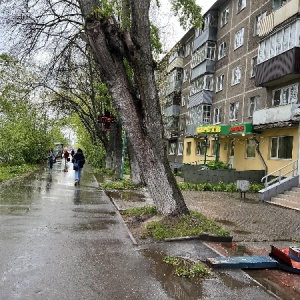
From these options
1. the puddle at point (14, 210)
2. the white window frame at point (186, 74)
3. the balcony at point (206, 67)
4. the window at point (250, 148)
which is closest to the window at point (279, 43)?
the window at point (250, 148)

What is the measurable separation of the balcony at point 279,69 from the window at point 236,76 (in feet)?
15.8

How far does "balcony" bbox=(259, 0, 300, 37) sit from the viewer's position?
19078 millimetres

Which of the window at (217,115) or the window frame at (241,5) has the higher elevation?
the window frame at (241,5)

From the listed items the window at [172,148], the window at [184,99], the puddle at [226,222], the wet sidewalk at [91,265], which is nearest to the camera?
the wet sidewalk at [91,265]

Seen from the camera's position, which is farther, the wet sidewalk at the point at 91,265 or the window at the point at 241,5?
the window at the point at 241,5

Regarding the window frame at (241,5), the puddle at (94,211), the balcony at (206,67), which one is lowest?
the puddle at (94,211)

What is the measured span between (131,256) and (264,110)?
54.5ft

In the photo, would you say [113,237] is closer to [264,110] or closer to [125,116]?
[125,116]

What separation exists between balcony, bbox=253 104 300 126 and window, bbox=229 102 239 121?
5.38m

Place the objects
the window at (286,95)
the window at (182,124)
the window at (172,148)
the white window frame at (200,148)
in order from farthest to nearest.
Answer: the window at (172,148)
the window at (182,124)
the white window frame at (200,148)
the window at (286,95)

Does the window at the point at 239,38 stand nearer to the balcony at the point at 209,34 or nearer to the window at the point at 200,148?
the balcony at the point at 209,34

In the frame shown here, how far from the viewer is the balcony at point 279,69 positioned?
60.4 ft

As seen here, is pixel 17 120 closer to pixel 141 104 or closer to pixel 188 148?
pixel 188 148

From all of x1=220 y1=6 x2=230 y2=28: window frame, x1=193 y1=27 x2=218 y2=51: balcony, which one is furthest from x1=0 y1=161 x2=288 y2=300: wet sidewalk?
x1=193 y1=27 x2=218 y2=51: balcony
